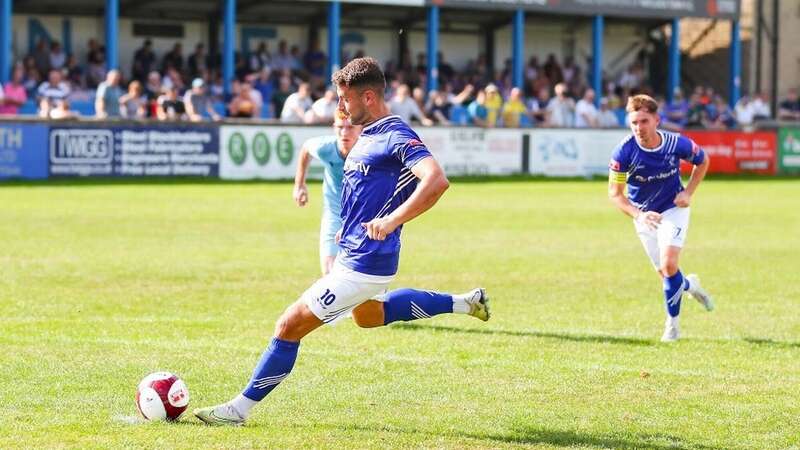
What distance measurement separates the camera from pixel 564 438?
6.63 meters

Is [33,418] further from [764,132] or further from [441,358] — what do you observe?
[764,132]

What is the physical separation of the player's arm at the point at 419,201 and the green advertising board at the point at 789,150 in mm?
34453

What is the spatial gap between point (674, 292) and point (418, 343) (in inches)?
85.2

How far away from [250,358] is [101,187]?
1833 centimetres

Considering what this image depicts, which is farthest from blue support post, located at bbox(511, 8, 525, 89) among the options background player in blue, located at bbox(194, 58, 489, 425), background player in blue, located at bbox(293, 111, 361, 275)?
background player in blue, located at bbox(194, 58, 489, 425)

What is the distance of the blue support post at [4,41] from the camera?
32531mm

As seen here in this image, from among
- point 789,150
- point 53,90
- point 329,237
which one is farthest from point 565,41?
point 329,237

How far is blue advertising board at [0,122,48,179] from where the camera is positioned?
26.7m

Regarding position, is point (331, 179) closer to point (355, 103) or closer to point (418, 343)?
point (418, 343)

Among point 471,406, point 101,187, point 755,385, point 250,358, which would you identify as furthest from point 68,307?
point 101,187

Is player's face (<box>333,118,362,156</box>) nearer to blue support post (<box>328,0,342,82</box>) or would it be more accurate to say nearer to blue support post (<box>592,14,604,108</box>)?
blue support post (<box>328,0,342,82</box>)

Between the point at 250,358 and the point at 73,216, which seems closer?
the point at 250,358

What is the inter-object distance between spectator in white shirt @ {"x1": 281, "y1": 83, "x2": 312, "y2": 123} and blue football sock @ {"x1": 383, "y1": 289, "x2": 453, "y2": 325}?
72.7 ft

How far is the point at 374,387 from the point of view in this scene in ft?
26.1
